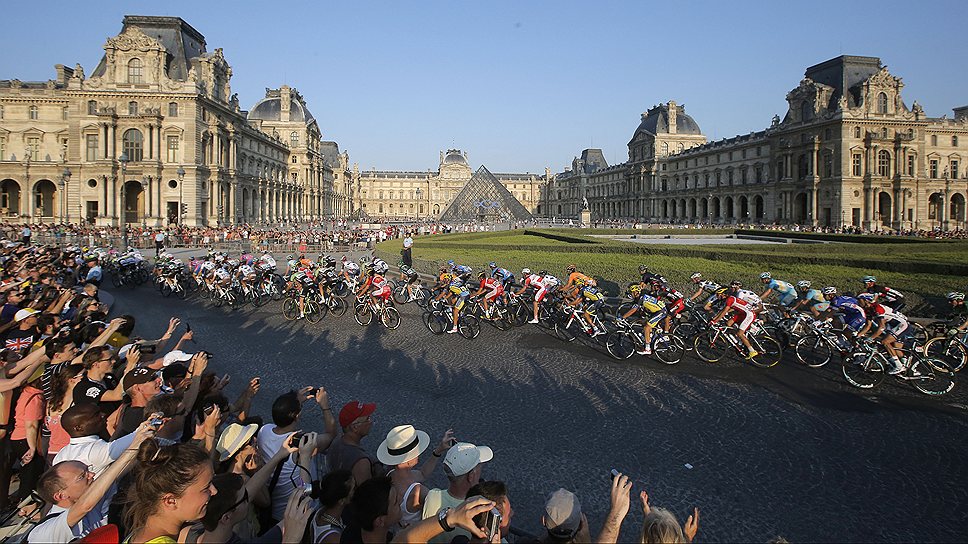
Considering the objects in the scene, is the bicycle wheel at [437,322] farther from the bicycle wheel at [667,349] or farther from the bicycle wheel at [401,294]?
the bicycle wheel at [667,349]

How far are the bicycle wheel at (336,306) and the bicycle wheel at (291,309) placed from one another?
0.86m

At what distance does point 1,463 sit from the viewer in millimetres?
4793

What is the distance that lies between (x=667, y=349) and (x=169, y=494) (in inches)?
345

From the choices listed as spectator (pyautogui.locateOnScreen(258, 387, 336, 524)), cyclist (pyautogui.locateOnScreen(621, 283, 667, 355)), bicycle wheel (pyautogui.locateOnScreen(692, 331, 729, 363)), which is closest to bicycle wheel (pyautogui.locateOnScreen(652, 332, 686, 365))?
cyclist (pyautogui.locateOnScreen(621, 283, 667, 355))

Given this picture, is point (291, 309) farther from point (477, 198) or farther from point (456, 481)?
point (477, 198)

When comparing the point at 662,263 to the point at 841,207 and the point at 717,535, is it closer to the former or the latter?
the point at 717,535

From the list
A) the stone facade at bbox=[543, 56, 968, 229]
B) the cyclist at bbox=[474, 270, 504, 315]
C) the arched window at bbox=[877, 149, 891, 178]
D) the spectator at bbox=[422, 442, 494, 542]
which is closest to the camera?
the spectator at bbox=[422, 442, 494, 542]

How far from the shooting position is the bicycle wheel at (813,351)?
9.76m

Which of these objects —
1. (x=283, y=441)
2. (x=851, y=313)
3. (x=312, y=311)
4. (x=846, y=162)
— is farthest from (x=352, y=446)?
(x=846, y=162)

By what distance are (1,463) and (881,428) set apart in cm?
908

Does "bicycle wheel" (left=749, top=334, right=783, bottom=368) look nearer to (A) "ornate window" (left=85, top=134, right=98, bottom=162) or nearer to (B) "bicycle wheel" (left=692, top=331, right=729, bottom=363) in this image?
(B) "bicycle wheel" (left=692, top=331, right=729, bottom=363)

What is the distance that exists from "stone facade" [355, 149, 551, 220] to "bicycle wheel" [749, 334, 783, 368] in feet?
424

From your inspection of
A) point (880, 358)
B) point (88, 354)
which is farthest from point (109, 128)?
point (880, 358)

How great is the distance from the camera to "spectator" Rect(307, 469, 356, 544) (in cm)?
298
